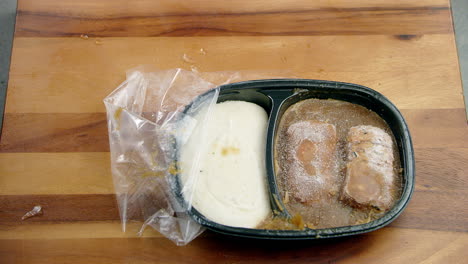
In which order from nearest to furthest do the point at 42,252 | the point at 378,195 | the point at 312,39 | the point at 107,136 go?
the point at 378,195
the point at 42,252
the point at 107,136
the point at 312,39

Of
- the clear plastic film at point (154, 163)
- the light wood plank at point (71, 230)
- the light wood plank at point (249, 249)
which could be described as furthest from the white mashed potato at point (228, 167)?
the light wood plank at point (71, 230)

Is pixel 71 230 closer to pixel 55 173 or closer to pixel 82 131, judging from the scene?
pixel 55 173

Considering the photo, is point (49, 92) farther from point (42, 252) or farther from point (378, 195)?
point (378, 195)

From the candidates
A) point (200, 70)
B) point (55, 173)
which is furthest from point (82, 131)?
point (200, 70)

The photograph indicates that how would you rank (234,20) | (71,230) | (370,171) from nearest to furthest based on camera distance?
1. (370,171)
2. (71,230)
3. (234,20)

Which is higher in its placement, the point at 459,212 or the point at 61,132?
the point at 61,132

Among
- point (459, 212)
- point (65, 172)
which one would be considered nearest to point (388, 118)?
point (459, 212)
